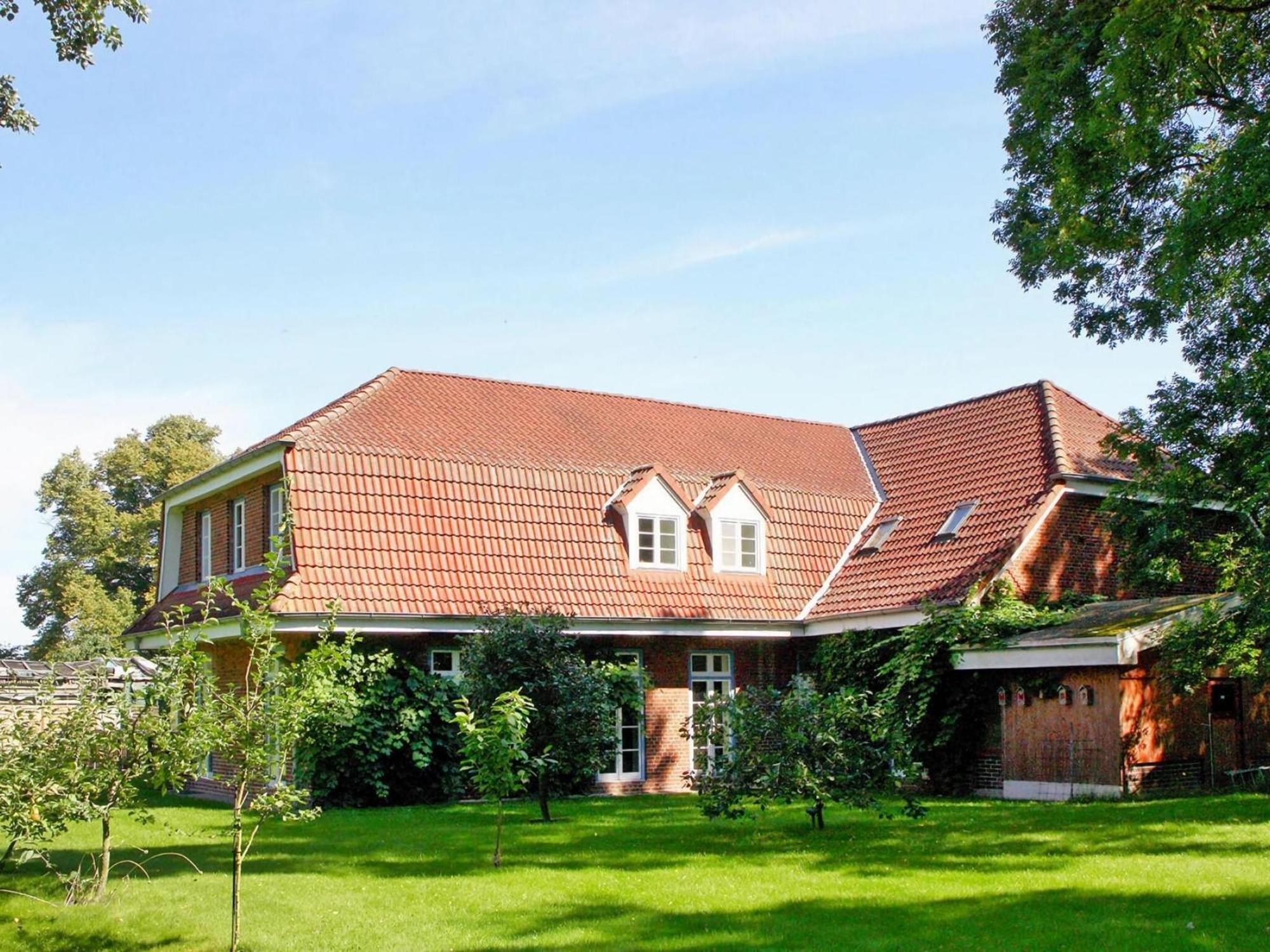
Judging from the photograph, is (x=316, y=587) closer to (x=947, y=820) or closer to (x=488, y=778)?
(x=488, y=778)

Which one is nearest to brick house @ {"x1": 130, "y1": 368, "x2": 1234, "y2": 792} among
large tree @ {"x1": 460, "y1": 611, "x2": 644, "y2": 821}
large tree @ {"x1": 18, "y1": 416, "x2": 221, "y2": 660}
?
large tree @ {"x1": 460, "y1": 611, "x2": 644, "y2": 821}

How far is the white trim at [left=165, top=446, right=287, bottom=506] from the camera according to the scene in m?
22.0

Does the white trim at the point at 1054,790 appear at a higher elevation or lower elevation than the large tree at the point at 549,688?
lower

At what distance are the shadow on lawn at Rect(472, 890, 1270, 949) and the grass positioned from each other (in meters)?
0.03

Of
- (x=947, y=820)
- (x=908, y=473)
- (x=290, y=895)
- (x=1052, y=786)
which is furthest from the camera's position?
(x=908, y=473)

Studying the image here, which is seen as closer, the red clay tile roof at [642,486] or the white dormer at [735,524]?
the red clay tile roof at [642,486]

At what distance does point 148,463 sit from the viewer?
50.6 m

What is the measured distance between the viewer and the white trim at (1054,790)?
1866 cm

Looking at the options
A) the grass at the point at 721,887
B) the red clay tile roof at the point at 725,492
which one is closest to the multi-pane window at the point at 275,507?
the grass at the point at 721,887

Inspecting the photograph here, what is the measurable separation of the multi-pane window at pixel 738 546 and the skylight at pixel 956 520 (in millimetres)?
3472

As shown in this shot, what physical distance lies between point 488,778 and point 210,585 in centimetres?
451

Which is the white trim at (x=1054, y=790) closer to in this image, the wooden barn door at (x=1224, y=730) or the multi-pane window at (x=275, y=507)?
the wooden barn door at (x=1224, y=730)

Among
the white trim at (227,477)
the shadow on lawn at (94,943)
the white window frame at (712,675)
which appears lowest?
the shadow on lawn at (94,943)

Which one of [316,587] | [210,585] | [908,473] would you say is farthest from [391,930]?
[908,473]
